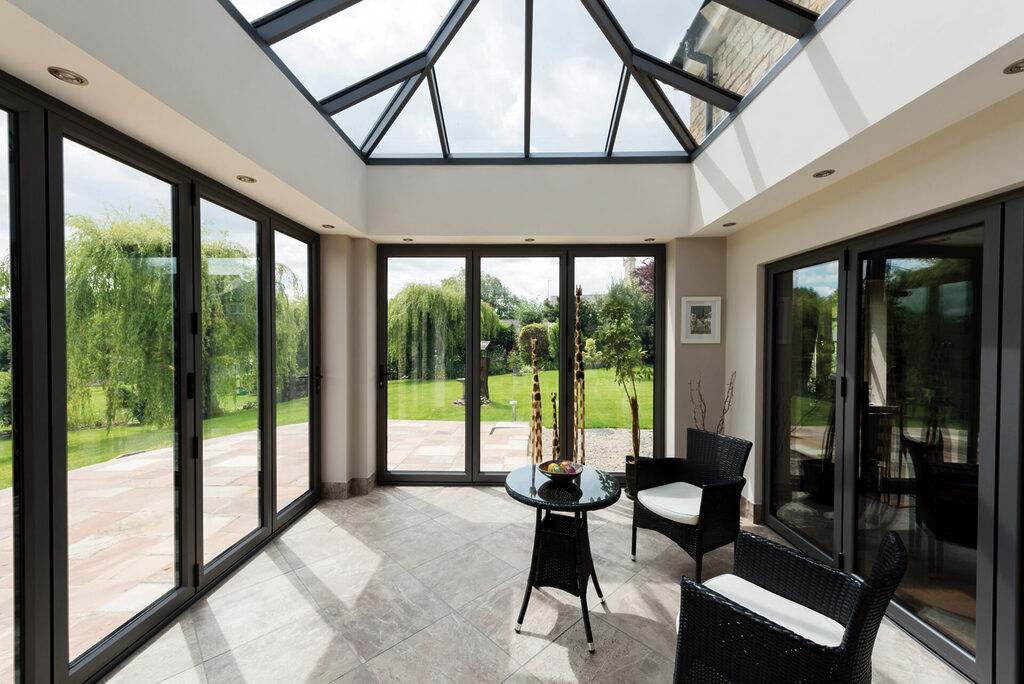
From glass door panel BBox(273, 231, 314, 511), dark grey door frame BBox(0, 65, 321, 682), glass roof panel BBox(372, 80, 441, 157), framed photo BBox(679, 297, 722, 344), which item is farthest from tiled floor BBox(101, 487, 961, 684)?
glass roof panel BBox(372, 80, 441, 157)

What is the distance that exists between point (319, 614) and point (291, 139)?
291 cm

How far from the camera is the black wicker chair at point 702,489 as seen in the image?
8.67 ft

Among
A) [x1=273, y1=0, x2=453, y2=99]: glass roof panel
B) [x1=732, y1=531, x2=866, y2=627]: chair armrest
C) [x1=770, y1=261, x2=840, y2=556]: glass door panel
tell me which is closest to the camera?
[x1=732, y1=531, x2=866, y2=627]: chair armrest

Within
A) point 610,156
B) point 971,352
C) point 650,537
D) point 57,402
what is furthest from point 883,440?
point 57,402

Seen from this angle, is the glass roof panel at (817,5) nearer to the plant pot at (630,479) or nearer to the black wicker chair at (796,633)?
the black wicker chair at (796,633)

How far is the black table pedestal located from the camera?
232cm

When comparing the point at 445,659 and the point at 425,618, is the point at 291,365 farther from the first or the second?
the point at 445,659

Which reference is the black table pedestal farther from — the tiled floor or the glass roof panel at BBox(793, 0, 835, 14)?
the glass roof panel at BBox(793, 0, 835, 14)

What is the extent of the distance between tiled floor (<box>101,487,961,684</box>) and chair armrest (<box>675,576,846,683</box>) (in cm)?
57

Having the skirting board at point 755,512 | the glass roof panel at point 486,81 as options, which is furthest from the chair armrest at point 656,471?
the glass roof panel at point 486,81

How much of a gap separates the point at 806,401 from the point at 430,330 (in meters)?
3.36

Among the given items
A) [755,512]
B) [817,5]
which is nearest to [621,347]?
[755,512]

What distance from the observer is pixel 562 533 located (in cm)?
243

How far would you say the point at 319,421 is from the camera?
13.4 ft
